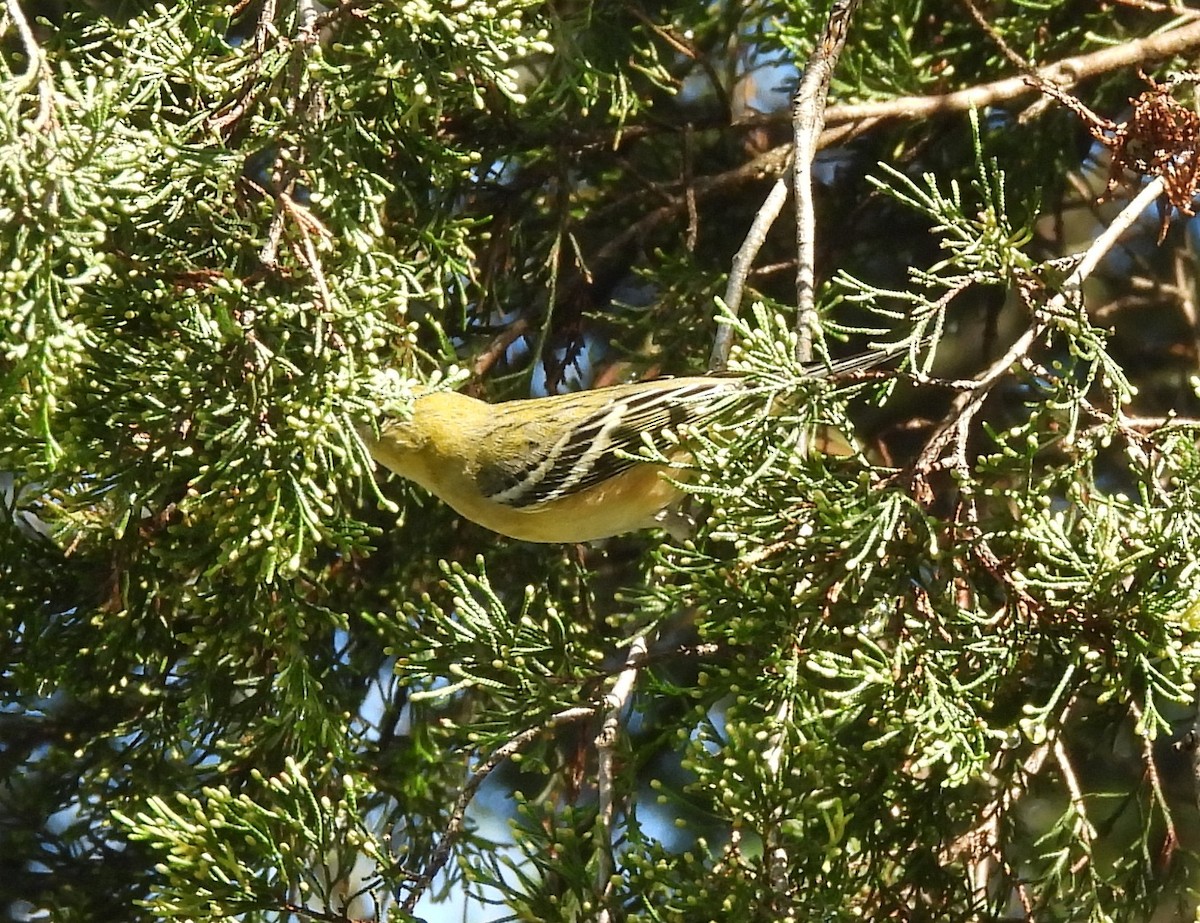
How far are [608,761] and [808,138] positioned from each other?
127 centimetres

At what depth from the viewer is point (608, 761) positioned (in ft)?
Answer: 7.45

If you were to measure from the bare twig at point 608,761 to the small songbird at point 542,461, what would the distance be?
1.98 ft

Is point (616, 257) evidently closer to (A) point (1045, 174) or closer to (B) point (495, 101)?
(B) point (495, 101)

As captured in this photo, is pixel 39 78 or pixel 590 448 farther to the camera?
pixel 590 448

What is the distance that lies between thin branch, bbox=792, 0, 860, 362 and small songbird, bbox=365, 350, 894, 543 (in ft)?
1.59

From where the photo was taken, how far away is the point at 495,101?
3.09m

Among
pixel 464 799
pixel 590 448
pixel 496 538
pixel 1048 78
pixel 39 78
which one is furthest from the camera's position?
pixel 496 538

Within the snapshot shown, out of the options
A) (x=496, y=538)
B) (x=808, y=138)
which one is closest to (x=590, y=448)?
(x=496, y=538)

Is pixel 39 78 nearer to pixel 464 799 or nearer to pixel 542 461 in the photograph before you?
pixel 464 799

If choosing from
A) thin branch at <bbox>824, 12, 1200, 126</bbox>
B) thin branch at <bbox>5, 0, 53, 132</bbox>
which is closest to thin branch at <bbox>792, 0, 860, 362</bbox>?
thin branch at <bbox>824, 12, 1200, 126</bbox>

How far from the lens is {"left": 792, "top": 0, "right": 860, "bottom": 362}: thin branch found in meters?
2.45

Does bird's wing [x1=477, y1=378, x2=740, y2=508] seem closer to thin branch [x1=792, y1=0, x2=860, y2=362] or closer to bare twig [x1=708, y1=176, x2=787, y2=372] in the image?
bare twig [x1=708, y1=176, x2=787, y2=372]

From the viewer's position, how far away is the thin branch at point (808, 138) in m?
2.45

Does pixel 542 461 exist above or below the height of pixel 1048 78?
below
